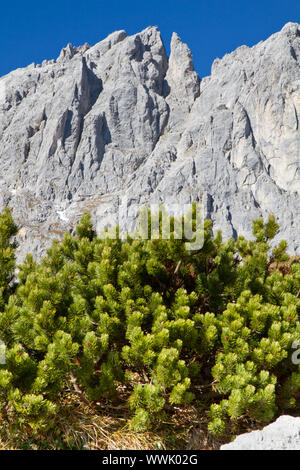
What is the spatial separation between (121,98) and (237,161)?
2163 inches

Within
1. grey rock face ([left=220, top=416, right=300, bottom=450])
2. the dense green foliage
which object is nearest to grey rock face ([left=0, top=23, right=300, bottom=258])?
the dense green foliage

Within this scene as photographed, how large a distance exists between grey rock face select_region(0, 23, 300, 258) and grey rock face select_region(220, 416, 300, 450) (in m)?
101

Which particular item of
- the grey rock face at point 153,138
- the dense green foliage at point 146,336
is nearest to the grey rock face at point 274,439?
the dense green foliage at point 146,336

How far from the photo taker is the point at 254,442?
311 centimetres

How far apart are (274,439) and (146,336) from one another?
5.21ft

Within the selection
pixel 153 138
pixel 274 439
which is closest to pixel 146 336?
pixel 274 439

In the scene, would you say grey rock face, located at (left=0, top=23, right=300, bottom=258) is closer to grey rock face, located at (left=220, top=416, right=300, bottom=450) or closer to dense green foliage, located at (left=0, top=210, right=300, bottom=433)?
dense green foliage, located at (left=0, top=210, right=300, bottom=433)

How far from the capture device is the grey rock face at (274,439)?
10.1 ft

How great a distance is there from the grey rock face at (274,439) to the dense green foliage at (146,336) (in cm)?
29

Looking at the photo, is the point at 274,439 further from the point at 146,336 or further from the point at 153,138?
Result: the point at 153,138

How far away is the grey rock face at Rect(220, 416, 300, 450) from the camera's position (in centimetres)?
307
